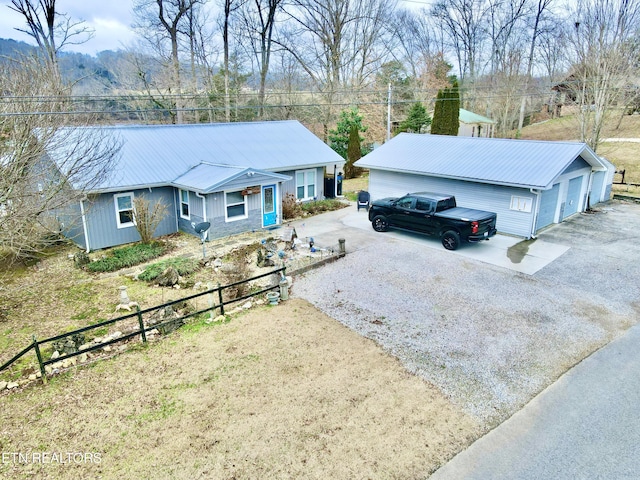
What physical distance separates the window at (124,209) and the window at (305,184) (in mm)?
8117

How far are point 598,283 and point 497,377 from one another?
635cm

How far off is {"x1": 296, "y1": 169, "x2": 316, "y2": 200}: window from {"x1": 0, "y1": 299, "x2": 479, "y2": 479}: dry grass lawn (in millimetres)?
12980

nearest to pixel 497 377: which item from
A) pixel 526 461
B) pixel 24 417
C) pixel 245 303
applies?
pixel 526 461

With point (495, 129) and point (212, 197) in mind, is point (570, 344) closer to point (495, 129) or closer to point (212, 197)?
point (212, 197)

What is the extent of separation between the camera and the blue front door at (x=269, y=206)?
56.9 feet

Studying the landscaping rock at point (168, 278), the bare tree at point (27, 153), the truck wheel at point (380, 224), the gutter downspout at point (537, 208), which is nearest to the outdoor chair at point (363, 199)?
the truck wheel at point (380, 224)

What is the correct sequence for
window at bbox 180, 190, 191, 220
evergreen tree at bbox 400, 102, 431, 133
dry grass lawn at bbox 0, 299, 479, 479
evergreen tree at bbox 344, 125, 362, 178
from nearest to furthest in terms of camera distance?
dry grass lawn at bbox 0, 299, 479, 479 → window at bbox 180, 190, 191, 220 → evergreen tree at bbox 344, 125, 362, 178 → evergreen tree at bbox 400, 102, 431, 133

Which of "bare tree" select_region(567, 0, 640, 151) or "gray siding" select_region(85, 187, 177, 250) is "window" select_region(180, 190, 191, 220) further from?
"bare tree" select_region(567, 0, 640, 151)

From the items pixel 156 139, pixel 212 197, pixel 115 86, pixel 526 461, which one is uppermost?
pixel 115 86

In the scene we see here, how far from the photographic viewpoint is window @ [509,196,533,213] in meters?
15.8

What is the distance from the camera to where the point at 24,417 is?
6605 mm

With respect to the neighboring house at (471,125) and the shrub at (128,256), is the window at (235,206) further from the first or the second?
the neighboring house at (471,125)

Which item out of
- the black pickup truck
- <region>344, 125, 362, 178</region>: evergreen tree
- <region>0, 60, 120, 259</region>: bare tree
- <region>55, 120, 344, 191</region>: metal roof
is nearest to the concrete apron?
the black pickup truck

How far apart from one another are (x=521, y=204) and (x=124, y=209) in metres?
14.8
